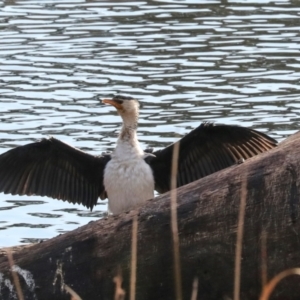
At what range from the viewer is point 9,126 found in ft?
34.9

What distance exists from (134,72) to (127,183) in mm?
5782

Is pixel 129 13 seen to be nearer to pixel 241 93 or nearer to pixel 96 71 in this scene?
pixel 96 71

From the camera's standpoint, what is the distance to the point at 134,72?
12.6m

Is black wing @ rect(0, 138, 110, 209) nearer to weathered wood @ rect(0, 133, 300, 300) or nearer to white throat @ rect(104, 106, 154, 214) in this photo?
white throat @ rect(104, 106, 154, 214)

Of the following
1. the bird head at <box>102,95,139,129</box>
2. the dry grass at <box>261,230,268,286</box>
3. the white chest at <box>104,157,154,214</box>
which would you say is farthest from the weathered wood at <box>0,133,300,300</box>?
the bird head at <box>102,95,139,129</box>

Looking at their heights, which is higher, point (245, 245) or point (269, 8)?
point (269, 8)

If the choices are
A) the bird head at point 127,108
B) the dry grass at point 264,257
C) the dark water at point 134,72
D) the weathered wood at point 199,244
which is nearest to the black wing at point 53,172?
the bird head at point 127,108

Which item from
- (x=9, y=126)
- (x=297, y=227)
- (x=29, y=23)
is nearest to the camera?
(x=297, y=227)

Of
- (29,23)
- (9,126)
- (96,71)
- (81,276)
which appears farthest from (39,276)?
(29,23)

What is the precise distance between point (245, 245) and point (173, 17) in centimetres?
1058

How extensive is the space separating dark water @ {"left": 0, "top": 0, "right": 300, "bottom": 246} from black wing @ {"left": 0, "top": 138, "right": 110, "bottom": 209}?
0.91 m

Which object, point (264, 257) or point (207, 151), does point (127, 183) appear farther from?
point (264, 257)

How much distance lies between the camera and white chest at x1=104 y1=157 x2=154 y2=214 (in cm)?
696

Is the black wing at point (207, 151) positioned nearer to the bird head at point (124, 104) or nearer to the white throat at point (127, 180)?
the white throat at point (127, 180)
